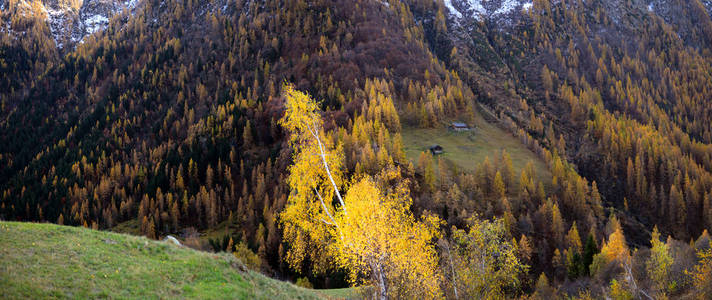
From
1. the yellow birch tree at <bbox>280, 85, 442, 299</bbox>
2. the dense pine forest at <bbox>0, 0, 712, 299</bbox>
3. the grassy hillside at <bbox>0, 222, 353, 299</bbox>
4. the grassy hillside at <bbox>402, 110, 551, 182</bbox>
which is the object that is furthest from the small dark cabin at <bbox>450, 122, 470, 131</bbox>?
the yellow birch tree at <bbox>280, 85, 442, 299</bbox>

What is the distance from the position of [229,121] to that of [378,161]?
113m

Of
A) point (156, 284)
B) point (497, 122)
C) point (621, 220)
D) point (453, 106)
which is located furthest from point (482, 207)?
point (156, 284)

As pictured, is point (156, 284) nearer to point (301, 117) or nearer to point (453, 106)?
point (301, 117)

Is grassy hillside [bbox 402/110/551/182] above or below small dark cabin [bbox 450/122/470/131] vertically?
below

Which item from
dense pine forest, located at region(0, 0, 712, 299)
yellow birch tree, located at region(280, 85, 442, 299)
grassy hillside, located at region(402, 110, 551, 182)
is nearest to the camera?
yellow birch tree, located at region(280, 85, 442, 299)

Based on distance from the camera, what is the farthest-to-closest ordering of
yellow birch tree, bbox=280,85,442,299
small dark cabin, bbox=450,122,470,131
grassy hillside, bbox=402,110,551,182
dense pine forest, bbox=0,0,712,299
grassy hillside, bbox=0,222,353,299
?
small dark cabin, bbox=450,122,470,131 < grassy hillside, bbox=402,110,551,182 < dense pine forest, bbox=0,0,712,299 < yellow birch tree, bbox=280,85,442,299 < grassy hillside, bbox=0,222,353,299

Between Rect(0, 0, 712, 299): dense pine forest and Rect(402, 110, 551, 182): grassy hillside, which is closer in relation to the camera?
Rect(0, 0, 712, 299): dense pine forest

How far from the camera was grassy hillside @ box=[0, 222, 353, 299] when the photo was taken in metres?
17.9

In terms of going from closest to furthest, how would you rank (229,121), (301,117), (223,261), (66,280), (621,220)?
(66,280), (301,117), (223,261), (621,220), (229,121)

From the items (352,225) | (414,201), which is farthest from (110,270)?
(414,201)

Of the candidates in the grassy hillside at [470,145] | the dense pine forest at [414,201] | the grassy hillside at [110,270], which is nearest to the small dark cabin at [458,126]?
the grassy hillside at [470,145]

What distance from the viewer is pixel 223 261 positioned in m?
27.8

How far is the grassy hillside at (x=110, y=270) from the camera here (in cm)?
1788

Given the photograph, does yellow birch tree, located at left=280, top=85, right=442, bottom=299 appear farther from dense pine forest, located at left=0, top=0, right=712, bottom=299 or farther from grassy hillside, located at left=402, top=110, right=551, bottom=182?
grassy hillside, located at left=402, top=110, right=551, bottom=182
